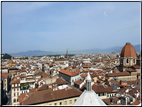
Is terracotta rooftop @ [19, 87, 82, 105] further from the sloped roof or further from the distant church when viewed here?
the distant church

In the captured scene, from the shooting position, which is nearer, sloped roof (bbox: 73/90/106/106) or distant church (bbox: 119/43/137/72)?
sloped roof (bbox: 73/90/106/106)

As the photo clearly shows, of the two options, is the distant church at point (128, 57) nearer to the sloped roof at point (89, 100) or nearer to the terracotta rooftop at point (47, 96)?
the terracotta rooftop at point (47, 96)

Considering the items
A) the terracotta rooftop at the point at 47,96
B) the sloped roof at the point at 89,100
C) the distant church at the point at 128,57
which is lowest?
the terracotta rooftop at the point at 47,96

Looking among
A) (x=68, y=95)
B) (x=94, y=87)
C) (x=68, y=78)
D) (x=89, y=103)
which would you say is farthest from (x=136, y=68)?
(x=89, y=103)

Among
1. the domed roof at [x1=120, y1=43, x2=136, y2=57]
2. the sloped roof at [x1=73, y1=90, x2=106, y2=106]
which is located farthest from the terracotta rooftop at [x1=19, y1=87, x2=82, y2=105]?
the domed roof at [x1=120, y1=43, x2=136, y2=57]

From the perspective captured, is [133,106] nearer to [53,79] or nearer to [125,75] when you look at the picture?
[53,79]

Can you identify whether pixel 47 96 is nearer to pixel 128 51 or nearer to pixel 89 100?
pixel 89 100

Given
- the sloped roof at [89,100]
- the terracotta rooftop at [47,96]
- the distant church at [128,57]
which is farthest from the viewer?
the distant church at [128,57]

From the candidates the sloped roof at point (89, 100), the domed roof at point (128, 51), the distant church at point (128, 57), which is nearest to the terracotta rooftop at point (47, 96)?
the sloped roof at point (89, 100)

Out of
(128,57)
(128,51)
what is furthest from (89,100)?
(128,51)

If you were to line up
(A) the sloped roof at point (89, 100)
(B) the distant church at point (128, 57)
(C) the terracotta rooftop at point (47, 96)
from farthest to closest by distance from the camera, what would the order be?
(B) the distant church at point (128, 57), (C) the terracotta rooftop at point (47, 96), (A) the sloped roof at point (89, 100)
